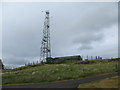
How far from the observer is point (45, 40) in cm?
6028

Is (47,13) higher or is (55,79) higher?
(47,13)

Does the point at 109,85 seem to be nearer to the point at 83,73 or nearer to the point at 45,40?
the point at 83,73

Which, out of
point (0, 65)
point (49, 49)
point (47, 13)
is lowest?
point (0, 65)

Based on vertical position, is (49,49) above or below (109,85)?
above

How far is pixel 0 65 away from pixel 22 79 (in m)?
46.6

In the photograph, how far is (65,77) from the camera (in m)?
26.3

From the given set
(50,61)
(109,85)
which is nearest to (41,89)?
(109,85)

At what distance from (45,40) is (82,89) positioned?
147ft

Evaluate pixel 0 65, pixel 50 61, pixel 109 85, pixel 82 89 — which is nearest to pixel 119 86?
pixel 109 85

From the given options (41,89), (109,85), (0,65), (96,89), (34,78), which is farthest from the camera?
(0,65)

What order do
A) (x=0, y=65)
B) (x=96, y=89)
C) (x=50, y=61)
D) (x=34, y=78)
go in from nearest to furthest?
(x=96, y=89)
(x=34, y=78)
(x=50, y=61)
(x=0, y=65)

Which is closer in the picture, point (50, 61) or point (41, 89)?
point (41, 89)

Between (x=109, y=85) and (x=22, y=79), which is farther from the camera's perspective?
(x=22, y=79)

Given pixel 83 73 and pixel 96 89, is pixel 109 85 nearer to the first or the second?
pixel 96 89
